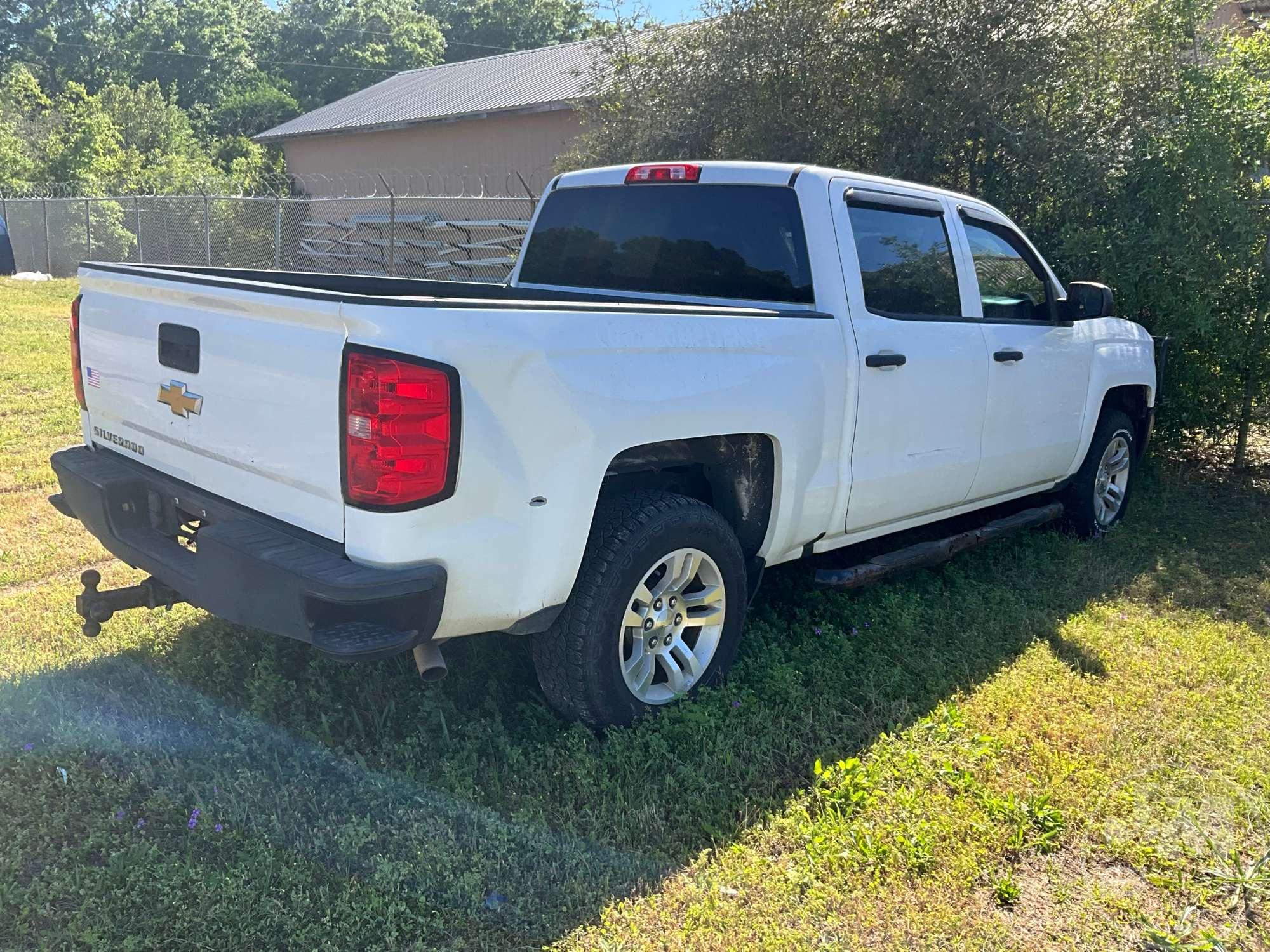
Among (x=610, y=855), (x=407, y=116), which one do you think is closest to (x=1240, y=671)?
(x=610, y=855)

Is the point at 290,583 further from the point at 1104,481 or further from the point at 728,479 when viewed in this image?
the point at 1104,481

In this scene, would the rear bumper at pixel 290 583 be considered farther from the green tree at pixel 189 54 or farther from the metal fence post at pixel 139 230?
the green tree at pixel 189 54

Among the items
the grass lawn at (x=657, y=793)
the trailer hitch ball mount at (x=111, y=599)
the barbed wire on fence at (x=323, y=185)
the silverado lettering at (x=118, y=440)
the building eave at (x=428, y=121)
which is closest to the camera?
the grass lawn at (x=657, y=793)

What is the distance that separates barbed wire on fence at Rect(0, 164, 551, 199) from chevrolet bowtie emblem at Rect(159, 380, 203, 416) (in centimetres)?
1577

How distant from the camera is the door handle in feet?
13.0

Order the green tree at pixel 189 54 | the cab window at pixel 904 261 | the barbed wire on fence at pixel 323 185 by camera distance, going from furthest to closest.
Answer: the green tree at pixel 189 54 → the barbed wire on fence at pixel 323 185 → the cab window at pixel 904 261

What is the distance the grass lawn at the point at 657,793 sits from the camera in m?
2.67

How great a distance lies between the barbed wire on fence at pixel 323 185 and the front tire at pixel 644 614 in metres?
15.9

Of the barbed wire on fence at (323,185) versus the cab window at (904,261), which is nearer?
the cab window at (904,261)

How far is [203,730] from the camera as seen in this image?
11.3 feet

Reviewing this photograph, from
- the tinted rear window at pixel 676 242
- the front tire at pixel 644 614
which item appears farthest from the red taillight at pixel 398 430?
the tinted rear window at pixel 676 242

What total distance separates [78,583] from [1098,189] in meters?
7.24

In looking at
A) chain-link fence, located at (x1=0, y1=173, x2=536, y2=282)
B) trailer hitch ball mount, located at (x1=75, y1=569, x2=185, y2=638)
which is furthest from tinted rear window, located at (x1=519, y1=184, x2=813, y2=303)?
chain-link fence, located at (x1=0, y1=173, x2=536, y2=282)

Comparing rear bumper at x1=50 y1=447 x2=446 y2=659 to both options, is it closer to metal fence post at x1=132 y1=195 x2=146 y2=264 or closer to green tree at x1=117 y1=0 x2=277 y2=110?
metal fence post at x1=132 y1=195 x2=146 y2=264
